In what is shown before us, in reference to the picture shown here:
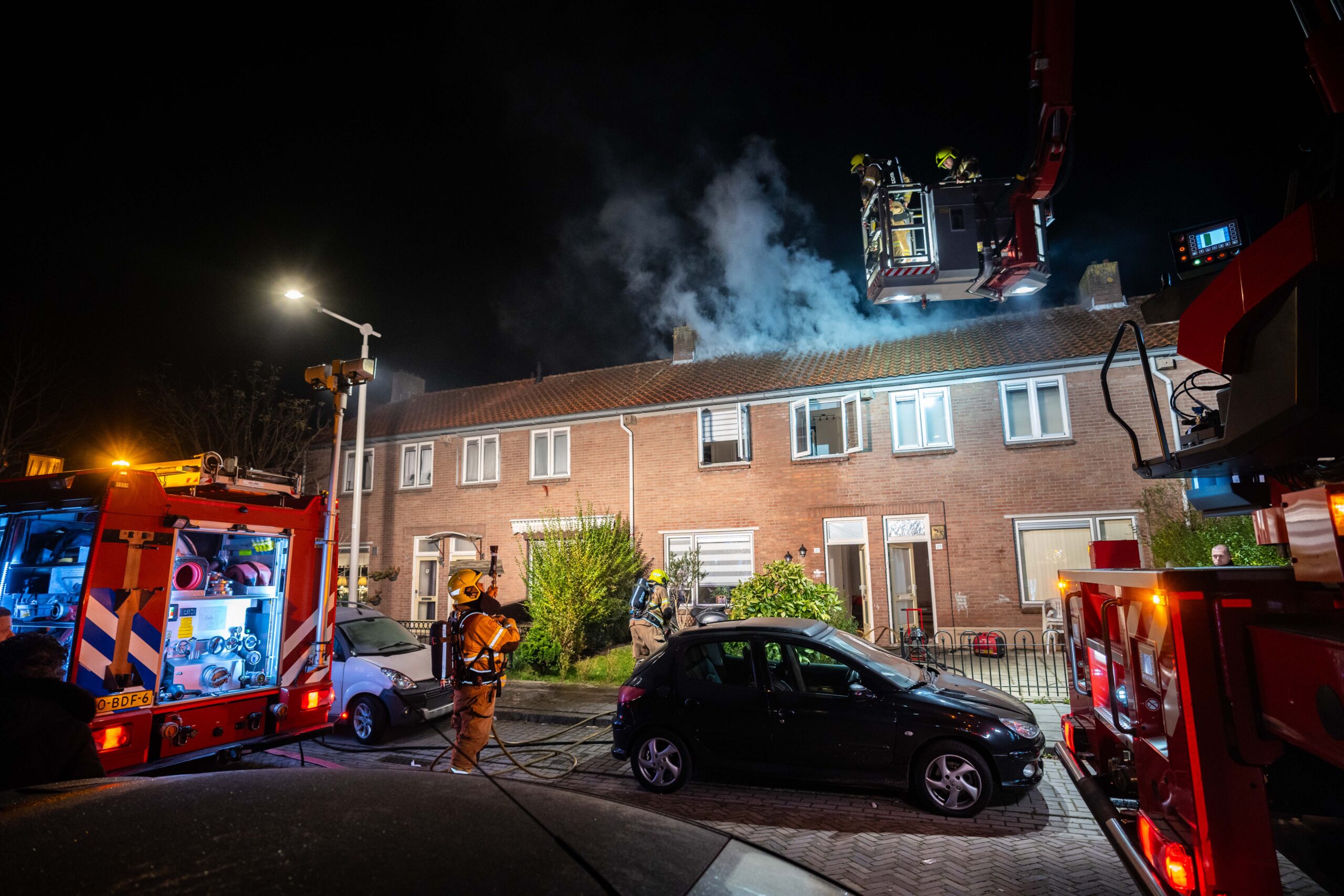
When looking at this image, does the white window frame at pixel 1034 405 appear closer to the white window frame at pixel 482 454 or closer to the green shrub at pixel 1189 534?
the green shrub at pixel 1189 534

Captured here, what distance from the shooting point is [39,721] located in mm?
3211

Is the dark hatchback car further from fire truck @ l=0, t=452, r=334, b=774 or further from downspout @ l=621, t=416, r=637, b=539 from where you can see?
downspout @ l=621, t=416, r=637, b=539

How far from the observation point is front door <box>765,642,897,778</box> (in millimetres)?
5562

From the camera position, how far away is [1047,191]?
7.58m

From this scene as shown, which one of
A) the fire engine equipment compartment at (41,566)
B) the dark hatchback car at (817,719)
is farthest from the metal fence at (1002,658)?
the fire engine equipment compartment at (41,566)

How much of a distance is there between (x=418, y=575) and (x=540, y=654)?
28.2 feet

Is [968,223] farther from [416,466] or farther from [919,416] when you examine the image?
[416,466]

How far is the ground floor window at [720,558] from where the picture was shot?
53.1 feet

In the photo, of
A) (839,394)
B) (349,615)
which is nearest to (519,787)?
(349,615)

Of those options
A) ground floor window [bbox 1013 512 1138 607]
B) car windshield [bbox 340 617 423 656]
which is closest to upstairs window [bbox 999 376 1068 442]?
ground floor window [bbox 1013 512 1138 607]

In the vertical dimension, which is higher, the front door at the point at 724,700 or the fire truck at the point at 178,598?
the fire truck at the point at 178,598

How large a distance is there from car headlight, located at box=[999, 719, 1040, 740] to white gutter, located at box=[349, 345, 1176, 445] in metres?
10.7

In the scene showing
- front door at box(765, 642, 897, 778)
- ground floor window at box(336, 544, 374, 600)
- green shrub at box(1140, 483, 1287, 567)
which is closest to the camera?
front door at box(765, 642, 897, 778)

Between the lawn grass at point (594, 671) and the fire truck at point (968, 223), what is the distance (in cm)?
816
